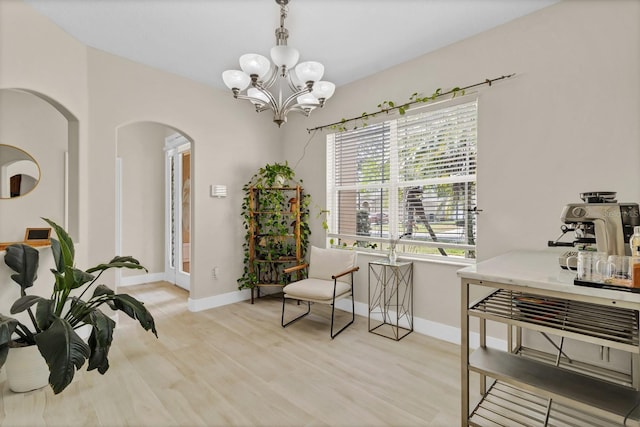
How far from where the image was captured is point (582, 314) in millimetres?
1544

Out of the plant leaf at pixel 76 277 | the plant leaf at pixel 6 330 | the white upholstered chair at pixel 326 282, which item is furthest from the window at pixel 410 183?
A: the plant leaf at pixel 6 330

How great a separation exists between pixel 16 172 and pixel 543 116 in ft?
16.4

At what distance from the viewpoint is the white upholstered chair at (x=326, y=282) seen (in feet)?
10.2

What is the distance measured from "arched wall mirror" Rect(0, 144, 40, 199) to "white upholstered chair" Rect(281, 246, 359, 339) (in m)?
2.91

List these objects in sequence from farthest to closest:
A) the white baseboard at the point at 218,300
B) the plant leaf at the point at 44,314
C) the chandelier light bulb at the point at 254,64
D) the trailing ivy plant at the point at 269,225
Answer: the trailing ivy plant at the point at 269,225
the white baseboard at the point at 218,300
the chandelier light bulb at the point at 254,64
the plant leaf at the point at 44,314

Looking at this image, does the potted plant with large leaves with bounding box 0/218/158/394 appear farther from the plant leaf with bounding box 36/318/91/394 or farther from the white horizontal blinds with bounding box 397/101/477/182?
the white horizontal blinds with bounding box 397/101/477/182

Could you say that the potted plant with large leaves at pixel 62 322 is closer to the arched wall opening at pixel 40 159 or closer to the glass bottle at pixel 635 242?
the arched wall opening at pixel 40 159

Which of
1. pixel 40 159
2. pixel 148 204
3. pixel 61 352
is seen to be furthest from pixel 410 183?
pixel 148 204

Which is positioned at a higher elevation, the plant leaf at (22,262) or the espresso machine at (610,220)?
the espresso machine at (610,220)

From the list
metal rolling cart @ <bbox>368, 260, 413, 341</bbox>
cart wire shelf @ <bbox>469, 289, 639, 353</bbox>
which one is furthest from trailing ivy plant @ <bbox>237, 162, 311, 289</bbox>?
cart wire shelf @ <bbox>469, 289, 639, 353</bbox>

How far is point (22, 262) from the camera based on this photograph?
82.4 inches

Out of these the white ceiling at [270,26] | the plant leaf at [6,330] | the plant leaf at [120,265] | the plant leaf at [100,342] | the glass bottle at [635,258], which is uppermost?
the white ceiling at [270,26]

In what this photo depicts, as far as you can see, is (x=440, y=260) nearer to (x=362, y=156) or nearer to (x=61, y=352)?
(x=362, y=156)

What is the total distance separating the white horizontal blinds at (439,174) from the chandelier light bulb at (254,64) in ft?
5.82
